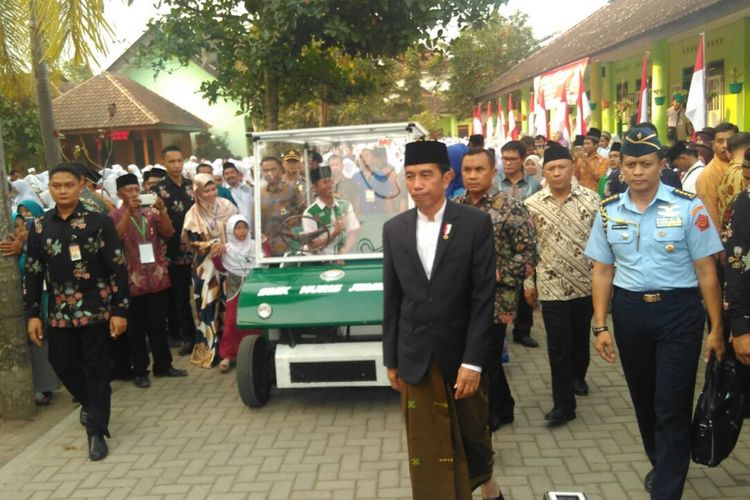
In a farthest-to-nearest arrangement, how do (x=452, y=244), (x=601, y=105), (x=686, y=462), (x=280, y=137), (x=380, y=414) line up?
1. (x=601, y=105)
2. (x=280, y=137)
3. (x=380, y=414)
4. (x=686, y=462)
5. (x=452, y=244)

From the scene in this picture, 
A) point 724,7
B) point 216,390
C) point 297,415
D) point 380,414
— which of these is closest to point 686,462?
point 380,414

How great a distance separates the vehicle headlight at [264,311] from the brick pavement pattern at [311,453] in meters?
0.83

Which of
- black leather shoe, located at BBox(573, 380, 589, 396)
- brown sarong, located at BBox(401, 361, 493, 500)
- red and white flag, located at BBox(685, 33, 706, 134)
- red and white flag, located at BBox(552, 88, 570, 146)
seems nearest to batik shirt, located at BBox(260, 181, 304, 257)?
black leather shoe, located at BBox(573, 380, 589, 396)

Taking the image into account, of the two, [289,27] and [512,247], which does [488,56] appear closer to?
[289,27]

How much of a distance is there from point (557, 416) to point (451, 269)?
224 cm

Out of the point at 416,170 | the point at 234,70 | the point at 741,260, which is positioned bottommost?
the point at 741,260

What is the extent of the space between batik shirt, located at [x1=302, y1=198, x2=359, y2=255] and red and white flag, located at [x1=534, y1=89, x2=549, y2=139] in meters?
11.0

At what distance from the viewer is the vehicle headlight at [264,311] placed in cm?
522

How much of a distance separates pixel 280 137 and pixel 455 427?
3.42 m

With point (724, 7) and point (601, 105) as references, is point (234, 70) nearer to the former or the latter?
point (724, 7)

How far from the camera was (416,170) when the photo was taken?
3.30 m

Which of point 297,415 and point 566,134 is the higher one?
point 566,134

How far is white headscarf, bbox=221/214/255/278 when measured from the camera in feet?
21.4

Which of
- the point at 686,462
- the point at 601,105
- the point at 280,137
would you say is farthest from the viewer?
the point at 601,105
